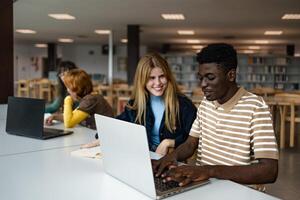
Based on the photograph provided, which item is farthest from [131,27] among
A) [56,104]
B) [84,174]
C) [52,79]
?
[84,174]

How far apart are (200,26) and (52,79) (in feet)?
20.1

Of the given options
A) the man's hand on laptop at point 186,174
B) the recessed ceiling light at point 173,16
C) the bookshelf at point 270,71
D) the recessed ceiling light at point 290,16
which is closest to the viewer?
the man's hand on laptop at point 186,174

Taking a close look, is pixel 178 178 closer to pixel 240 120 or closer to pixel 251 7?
pixel 240 120

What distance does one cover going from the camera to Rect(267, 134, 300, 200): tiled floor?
3256mm

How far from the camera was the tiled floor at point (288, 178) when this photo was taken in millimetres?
3256

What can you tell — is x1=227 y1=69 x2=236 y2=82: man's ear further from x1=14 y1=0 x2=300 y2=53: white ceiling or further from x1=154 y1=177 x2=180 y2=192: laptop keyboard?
x1=14 y1=0 x2=300 y2=53: white ceiling

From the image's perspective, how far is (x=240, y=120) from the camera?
146 cm

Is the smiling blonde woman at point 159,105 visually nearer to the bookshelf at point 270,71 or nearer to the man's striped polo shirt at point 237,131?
the man's striped polo shirt at point 237,131

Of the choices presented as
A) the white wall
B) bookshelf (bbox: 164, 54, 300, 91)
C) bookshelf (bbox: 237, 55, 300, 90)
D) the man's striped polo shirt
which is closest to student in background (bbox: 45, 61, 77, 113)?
the man's striped polo shirt

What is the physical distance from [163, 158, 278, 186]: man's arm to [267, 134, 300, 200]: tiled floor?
5.18ft

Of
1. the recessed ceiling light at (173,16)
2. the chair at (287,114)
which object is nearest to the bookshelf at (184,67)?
the recessed ceiling light at (173,16)

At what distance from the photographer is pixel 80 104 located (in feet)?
8.95

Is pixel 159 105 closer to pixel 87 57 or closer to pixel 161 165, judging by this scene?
pixel 161 165

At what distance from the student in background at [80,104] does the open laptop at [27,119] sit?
12.5 inches
